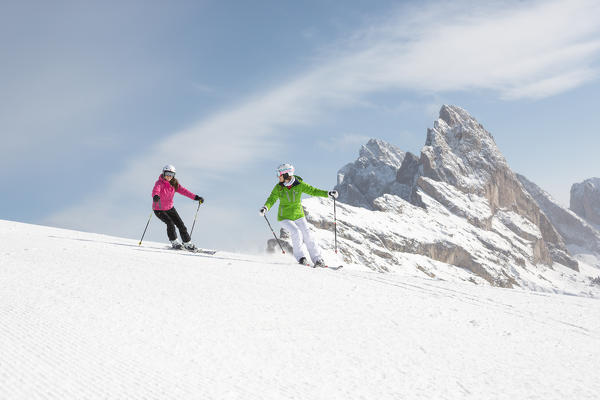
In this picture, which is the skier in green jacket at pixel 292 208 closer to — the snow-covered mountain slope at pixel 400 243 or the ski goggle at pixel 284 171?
the ski goggle at pixel 284 171

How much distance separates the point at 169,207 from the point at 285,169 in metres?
3.46

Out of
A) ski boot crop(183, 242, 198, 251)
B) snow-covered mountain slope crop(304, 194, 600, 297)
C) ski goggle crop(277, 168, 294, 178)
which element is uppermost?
snow-covered mountain slope crop(304, 194, 600, 297)

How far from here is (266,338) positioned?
450 cm

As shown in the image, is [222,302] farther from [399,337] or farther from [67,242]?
[67,242]

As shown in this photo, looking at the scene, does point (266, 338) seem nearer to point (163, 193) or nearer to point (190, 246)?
point (190, 246)

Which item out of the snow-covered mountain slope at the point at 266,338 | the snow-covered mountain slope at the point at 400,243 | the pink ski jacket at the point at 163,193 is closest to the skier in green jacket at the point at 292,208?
the pink ski jacket at the point at 163,193

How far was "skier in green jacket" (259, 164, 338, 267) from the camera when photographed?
1117 centimetres

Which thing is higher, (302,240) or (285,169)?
(285,169)

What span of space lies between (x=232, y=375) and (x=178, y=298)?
2.37 m

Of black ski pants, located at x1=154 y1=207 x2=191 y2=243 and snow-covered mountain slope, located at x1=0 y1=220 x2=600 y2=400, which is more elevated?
black ski pants, located at x1=154 y1=207 x2=191 y2=243

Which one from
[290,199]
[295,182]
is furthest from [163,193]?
[295,182]

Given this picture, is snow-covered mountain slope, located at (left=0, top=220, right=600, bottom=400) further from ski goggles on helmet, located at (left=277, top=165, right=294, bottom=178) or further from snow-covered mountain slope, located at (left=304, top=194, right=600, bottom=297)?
snow-covered mountain slope, located at (left=304, top=194, right=600, bottom=297)

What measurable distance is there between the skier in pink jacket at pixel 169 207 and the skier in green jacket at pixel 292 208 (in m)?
2.38

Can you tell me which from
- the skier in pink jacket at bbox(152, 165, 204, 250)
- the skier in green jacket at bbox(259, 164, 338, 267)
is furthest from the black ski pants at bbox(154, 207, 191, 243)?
the skier in green jacket at bbox(259, 164, 338, 267)
